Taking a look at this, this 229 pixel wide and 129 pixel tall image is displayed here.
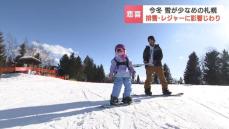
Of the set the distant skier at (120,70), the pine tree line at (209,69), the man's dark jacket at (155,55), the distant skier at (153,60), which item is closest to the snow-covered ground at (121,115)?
the distant skier at (120,70)

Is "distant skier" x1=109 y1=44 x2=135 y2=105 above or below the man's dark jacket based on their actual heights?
below

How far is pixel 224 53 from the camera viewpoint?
64.2 meters

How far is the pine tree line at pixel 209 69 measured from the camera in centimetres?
5986

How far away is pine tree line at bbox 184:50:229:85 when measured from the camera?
5986cm

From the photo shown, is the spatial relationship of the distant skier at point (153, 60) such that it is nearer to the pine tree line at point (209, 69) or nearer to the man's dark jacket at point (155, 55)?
the man's dark jacket at point (155, 55)

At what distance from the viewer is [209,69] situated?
202ft

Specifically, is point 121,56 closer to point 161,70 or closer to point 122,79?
point 122,79

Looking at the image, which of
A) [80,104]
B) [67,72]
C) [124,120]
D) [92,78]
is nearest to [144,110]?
[124,120]

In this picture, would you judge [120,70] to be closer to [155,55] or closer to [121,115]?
[121,115]

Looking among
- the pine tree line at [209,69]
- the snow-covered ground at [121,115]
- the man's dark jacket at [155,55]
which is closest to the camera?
the snow-covered ground at [121,115]

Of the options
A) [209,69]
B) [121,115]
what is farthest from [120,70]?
[209,69]

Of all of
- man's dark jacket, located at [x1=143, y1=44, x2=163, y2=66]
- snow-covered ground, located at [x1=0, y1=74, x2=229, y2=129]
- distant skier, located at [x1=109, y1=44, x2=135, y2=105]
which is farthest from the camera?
man's dark jacket, located at [x1=143, y1=44, x2=163, y2=66]

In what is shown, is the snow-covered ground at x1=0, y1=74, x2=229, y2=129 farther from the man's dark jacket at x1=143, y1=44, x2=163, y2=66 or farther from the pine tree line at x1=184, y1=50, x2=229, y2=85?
the pine tree line at x1=184, y1=50, x2=229, y2=85

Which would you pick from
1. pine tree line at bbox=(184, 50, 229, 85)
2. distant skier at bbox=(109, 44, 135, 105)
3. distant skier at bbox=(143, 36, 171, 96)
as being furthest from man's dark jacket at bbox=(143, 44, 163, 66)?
pine tree line at bbox=(184, 50, 229, 85)
